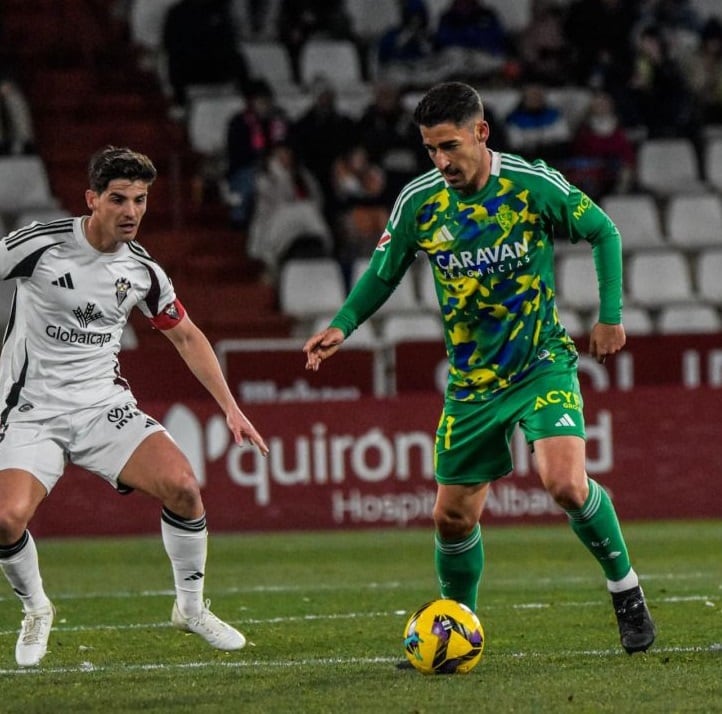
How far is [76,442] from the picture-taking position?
24.6ft

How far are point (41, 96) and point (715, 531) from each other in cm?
938

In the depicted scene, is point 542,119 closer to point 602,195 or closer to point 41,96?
point 602,195

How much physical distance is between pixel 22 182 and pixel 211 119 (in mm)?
2388

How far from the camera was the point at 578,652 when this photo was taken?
295 inches

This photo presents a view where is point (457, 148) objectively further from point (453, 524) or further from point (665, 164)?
point (665, 164)

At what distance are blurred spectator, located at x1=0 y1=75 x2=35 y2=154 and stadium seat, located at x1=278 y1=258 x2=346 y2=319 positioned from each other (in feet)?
9.66

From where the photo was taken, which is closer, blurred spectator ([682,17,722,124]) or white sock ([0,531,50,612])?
white sock ([0,531,50,612])

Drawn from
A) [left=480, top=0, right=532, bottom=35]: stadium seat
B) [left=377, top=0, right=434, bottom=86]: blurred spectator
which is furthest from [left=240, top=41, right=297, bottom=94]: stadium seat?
[left=480, top=0, right=532, bottom=35]: stadium seat

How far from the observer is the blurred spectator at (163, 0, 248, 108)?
18.8m

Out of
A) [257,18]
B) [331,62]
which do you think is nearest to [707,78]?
[331,62]

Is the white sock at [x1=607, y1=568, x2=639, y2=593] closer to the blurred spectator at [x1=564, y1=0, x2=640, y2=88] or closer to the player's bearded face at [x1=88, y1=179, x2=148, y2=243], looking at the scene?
the player's bearded face at [x1=88, y1=179, x2=148, y2=243]

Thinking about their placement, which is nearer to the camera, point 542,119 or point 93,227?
point 93,227

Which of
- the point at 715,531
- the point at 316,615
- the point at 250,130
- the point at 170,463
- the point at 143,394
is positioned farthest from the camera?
the point at 250,130

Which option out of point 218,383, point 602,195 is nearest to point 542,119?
point 602,195
